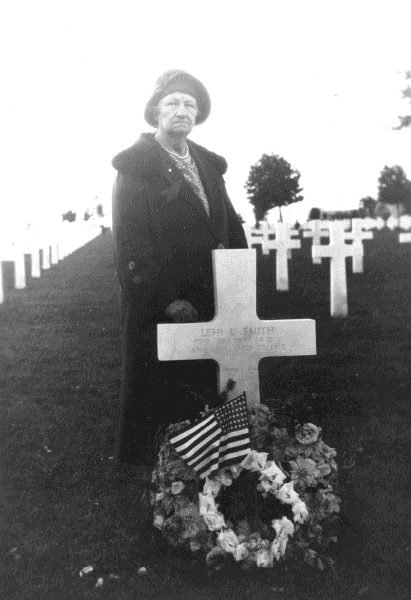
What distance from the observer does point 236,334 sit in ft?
13.6

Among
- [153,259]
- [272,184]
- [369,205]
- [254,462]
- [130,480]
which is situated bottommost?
[369,205]

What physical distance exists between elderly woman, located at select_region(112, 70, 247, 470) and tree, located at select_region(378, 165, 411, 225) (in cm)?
6675

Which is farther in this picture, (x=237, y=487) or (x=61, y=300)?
(x=61, y=300)

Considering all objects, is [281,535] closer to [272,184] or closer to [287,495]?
[287,495]

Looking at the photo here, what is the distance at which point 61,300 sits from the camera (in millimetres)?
14266

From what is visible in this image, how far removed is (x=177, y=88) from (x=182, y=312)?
3.19 ft

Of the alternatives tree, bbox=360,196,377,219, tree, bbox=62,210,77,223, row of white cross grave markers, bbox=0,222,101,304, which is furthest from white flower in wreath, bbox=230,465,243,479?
tree, bbox=360,196,377,219

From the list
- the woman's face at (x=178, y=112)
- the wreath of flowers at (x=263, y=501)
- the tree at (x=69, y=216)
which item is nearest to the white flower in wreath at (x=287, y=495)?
the wreath of flowers at (x=263, y=501)

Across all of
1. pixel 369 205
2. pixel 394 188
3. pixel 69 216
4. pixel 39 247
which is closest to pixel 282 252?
pixel 39 247

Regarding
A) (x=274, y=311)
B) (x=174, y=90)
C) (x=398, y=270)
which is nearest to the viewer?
(x=174, y=90)

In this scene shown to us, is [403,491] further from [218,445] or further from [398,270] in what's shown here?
[398,270]

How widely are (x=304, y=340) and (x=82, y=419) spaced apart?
2.27 m

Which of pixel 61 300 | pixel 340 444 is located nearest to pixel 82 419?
pixel 340 444

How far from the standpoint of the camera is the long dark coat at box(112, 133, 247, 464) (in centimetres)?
418
